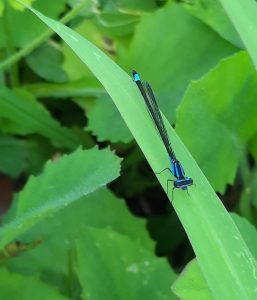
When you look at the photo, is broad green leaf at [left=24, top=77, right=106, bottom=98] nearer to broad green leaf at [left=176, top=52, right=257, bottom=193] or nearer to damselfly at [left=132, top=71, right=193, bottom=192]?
broad green leaf at [left=176, top=52, right=257, bottom=193]

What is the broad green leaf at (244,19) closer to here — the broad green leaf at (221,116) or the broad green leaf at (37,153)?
the broad green leaf at (221,116)

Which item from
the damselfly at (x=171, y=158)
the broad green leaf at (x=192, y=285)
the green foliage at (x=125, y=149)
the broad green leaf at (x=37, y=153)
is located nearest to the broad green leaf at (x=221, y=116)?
the green foliage at (x=125, y=149)

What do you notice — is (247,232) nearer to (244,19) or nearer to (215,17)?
(244,19)

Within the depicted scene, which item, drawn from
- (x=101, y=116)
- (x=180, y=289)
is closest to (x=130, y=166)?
(x=101, y=116)

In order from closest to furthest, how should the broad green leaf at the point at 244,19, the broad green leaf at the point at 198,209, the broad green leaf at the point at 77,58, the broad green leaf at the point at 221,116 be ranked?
1. the broad green leaf at the point at 198,209
2. the broad green leaf at the point at 244,19
3. the broad green leaf at the point at 221,116
4. the broad green leaf at the point at 77,58

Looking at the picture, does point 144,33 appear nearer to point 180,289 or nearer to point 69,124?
point 69,124

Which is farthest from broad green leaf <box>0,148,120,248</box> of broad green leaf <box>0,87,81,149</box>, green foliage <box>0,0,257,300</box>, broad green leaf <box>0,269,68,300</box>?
broad green leaf <box>0,87,81,149</box>

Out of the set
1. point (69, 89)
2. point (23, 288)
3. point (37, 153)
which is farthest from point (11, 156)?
point (23, 288)
